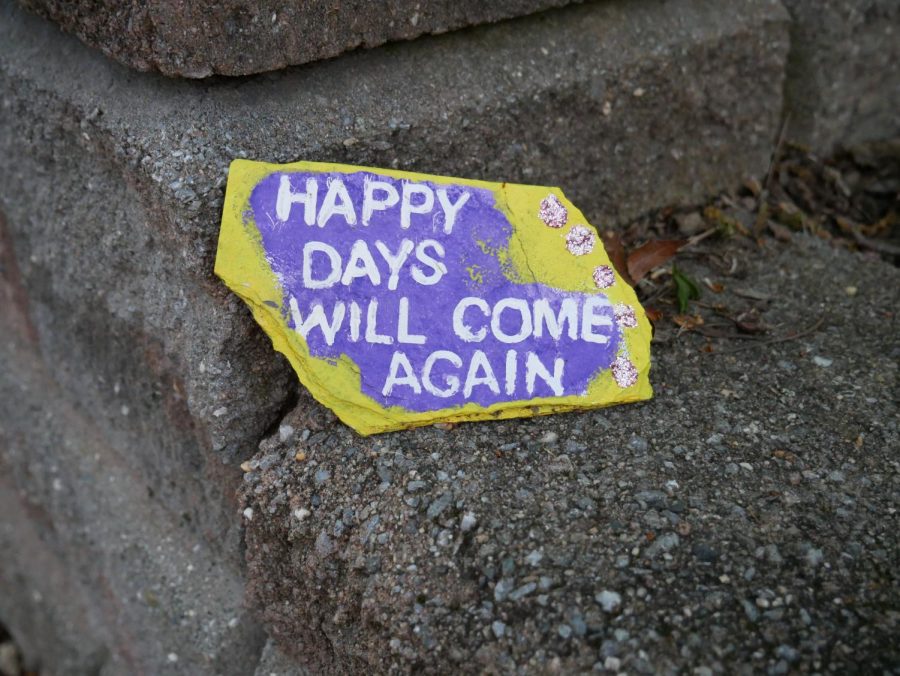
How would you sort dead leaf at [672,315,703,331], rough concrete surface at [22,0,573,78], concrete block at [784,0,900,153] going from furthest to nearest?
1. concrete block at [784,0,900,153]
2. dead leaf at [672,315,703,331]
3. rough concrete surface at [22,0,573,78]

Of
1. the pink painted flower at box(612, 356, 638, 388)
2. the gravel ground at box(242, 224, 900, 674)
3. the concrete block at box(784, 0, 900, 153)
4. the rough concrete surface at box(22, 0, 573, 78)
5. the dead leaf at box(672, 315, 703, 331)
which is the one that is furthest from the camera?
the concrete block at box(784, 0, 900, 153)

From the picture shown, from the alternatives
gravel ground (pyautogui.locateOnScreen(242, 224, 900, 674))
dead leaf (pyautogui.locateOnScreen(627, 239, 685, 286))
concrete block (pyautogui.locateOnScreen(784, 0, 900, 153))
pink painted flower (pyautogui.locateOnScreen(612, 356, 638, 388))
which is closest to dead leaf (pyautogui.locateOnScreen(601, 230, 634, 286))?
dead leaf (pyautogui.locateOnScreen(627, 239, 685, 286))

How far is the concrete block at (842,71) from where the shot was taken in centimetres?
163

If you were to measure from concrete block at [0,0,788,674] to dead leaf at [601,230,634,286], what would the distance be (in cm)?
6

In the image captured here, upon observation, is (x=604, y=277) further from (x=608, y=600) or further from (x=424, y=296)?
(x=608, y=600)

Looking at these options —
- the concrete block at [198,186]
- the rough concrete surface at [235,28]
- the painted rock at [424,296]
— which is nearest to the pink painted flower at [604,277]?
the painted rock at [424,296]

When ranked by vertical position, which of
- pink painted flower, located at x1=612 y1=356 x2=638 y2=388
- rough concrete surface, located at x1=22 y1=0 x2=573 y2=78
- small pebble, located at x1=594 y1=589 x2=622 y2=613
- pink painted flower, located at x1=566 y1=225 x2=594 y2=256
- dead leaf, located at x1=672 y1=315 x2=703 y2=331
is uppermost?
rough concrete surface, located at x1=22 y1=0 x2=573 y2=78

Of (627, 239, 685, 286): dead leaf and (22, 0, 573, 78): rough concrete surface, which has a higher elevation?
(22, 0, 573, 78): rough concrete surface

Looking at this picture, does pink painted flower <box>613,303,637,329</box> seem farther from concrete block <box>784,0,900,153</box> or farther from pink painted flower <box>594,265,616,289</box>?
concrete block <box>784,0,900,153</box>

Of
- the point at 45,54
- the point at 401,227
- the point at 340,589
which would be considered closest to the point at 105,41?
the point at 45,54

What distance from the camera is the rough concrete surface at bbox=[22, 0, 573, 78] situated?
3.49 ft

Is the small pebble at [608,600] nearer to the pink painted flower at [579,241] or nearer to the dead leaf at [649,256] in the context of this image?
the pink painted flower at [579,241]

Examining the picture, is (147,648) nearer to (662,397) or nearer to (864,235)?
(662,397)

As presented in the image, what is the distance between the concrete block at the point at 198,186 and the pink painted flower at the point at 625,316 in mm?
263
